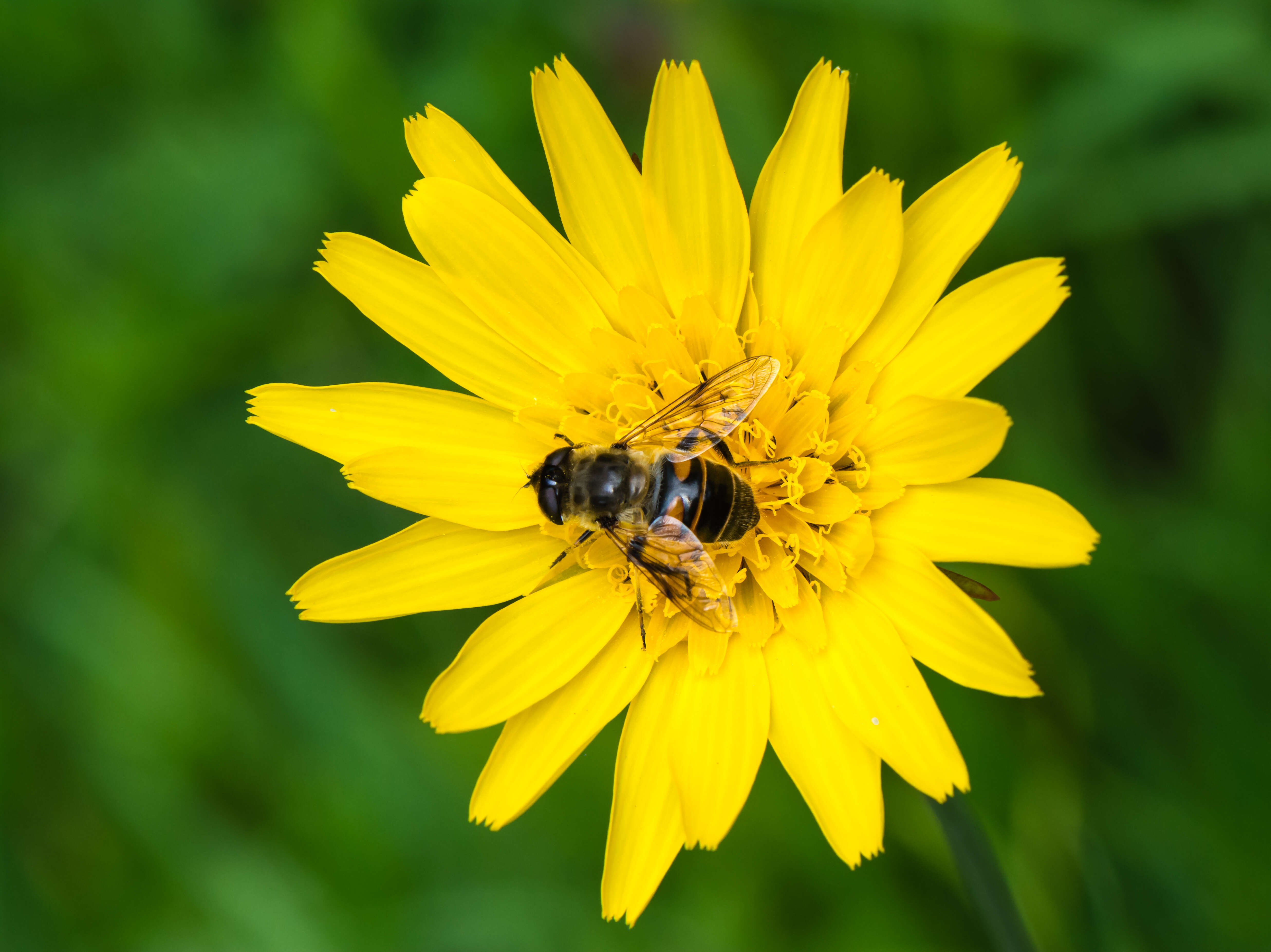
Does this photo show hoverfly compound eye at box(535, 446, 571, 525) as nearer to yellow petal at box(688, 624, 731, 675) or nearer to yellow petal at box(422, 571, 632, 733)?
yellow petal at box(422, 571, 632, 733)

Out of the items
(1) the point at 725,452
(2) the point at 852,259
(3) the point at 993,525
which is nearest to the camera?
(3) the point at 993,525

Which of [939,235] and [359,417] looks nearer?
[939,235]

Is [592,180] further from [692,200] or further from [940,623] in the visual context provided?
[940,623]

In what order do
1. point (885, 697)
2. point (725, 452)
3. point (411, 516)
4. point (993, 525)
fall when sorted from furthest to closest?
1. point (411, 516)
2. point (725, 452)
3. point (885, 697)
4. point (993, 525)

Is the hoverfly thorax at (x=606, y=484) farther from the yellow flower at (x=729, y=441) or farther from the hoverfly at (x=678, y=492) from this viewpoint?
the yellow flower at (x=729, y=441)

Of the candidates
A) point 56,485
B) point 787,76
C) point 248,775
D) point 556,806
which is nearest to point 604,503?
point 556,806

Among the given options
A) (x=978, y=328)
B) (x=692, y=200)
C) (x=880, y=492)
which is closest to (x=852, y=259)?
(x=978, y=328)

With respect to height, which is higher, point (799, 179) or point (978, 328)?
point (799, 179)

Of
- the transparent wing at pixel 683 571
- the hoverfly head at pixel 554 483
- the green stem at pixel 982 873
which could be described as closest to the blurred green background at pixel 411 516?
the green stem at pixel 982 873
